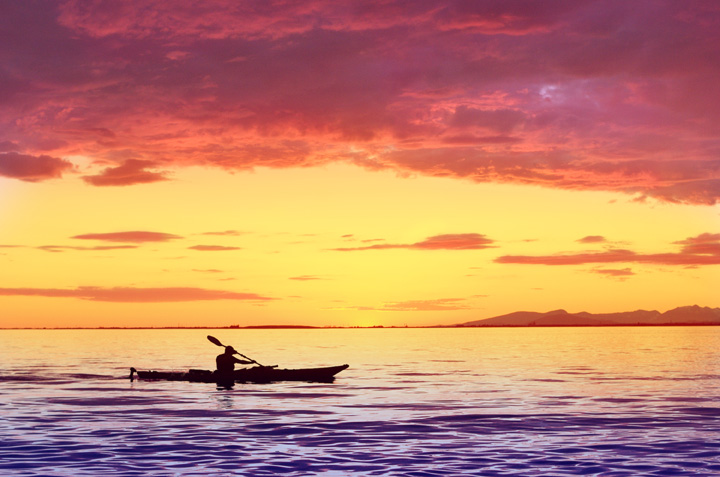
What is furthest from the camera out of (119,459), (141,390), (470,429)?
(141,390)

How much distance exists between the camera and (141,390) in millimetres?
49750

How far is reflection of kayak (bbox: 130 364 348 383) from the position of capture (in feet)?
166

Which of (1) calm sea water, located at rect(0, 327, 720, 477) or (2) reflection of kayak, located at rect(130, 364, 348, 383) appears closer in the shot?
(1) calm sea water, located at rect(0, 327, 720, 477)

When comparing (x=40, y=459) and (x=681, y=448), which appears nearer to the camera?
(x=40, y=459)

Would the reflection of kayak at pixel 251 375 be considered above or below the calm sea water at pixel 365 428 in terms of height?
above

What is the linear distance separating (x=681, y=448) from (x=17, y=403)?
33283 mm

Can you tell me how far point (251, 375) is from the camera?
51812 mm

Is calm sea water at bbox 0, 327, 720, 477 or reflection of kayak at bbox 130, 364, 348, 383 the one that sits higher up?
reflection of kayak at bbox 130, 364, 348, 383

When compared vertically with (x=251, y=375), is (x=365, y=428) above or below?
below

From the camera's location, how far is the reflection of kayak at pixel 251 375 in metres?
50.7

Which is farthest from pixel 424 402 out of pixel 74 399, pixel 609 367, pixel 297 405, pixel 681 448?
pixel 609 367

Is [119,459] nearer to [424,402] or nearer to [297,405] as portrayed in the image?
[297,405]

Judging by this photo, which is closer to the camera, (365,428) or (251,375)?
(365,428)

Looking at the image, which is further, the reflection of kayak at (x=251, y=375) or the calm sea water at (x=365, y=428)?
the reflection of kayak at (x=251, y=375)
